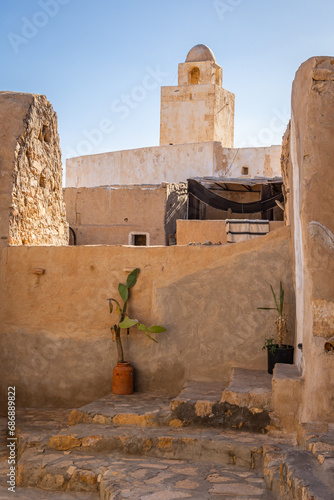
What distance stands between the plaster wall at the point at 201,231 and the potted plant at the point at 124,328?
3.99m

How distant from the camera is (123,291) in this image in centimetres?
694

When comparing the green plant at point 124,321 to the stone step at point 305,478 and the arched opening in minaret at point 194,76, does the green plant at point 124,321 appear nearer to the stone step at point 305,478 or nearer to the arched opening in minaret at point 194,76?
the stone step at point 305,478

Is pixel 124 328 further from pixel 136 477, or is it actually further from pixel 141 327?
pixel 136 477

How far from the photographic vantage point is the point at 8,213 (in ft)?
25.0

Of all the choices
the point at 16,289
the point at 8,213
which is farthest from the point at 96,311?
the point at 8,213

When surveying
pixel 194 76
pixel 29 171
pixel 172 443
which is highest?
pixel 194 76

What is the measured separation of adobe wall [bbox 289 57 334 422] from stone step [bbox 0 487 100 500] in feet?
6.52

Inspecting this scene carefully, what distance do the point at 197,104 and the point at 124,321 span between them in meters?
22.9

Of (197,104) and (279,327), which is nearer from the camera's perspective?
(279,327)

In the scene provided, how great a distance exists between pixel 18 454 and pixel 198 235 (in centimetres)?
628

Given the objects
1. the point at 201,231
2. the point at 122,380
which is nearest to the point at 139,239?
the point at 201,231

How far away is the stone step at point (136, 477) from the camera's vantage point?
4184 mm

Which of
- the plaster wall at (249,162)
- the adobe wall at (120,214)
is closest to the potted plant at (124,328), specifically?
the adobe wall at (120,214)

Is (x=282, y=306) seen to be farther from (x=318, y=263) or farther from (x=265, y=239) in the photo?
(x=318, y=263)
